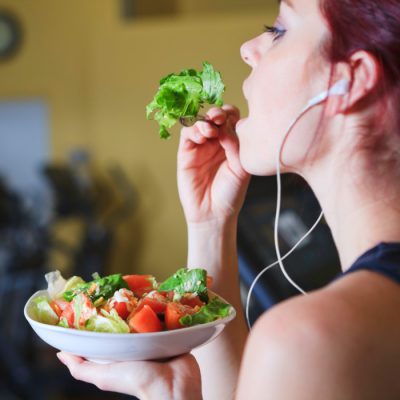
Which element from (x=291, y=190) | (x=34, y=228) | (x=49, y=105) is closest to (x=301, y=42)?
(x=291, y=190)

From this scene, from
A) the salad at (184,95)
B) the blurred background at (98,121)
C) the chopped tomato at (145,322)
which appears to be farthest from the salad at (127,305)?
the blurred background at (98,121)

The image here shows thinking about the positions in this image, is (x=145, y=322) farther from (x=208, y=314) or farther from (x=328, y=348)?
(x=328, y=348)

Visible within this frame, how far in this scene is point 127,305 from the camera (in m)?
1.11

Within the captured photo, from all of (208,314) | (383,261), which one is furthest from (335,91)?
(208,314)

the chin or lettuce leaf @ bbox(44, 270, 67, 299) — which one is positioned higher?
the chin

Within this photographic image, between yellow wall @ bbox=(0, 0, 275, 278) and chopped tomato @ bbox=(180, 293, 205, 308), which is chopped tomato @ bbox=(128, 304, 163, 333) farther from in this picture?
yellow wall @ bbox=(0, 0, 275, 278)

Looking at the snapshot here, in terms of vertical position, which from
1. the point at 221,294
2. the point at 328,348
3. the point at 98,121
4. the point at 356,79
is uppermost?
the point at 356,79

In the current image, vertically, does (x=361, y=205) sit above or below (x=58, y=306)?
above

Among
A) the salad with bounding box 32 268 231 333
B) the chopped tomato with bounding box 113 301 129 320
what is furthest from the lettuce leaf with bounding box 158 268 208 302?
the chopped tomato with bounding box 113 301 129 320

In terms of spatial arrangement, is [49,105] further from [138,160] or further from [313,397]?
[313,397]

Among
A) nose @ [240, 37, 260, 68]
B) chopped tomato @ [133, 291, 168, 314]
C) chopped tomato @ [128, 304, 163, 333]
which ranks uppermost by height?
nose @ [240, 37, 260, 68]

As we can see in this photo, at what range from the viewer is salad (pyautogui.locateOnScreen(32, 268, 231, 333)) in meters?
1.06

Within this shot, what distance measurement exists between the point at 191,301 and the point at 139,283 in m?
0.15

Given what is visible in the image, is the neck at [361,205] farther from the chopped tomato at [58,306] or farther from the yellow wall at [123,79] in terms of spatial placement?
the yellow wall at [123,79]
